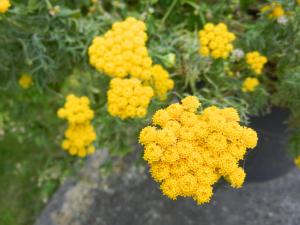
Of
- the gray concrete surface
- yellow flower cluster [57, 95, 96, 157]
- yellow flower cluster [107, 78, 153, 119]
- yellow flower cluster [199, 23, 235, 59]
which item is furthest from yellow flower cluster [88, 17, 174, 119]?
the gray concrete surface

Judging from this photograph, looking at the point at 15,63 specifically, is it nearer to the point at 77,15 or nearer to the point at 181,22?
the point at 77,15

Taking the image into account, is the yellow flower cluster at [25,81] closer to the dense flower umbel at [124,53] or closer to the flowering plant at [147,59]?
the flowering plant at [147,59]

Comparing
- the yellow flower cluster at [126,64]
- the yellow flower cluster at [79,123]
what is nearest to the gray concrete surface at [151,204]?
the yellow flower cluster at [79,123]

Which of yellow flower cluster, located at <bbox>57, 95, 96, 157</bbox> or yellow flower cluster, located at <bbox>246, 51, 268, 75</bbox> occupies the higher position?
yellow flower cluster, located at <bbox>246, 51, 268, 75</bbox>

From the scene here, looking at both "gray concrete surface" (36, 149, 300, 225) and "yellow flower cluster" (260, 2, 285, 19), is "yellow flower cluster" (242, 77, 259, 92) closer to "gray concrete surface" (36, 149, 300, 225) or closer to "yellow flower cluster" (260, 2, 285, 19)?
"yellow flower cluster" (260, 2, 285, 19)

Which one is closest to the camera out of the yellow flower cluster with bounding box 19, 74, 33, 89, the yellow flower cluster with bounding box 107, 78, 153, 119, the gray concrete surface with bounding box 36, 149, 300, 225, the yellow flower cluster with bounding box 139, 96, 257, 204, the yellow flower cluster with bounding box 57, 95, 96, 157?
the yellow flower cluster with bounding box 139, 96, 257, 204

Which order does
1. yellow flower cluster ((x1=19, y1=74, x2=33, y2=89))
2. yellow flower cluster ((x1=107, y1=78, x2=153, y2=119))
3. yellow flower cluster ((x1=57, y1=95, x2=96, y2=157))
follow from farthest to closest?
yellow flower cluster ((x1=19, y1=74, x2=33, y2=89))
yellow flower cluster ((x1=57, y1=95, x2=96, y2=157))
yellow flower cluster ((x1=107, y1=78, x2=153, y2=119))
